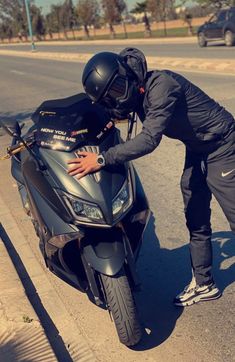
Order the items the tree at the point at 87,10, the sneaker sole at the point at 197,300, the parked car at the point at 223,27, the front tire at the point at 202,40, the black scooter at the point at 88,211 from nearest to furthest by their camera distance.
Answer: the black scooter at the point at 88,211 → the sneaker sole at the point at 197,300 → the parked car at the point at 223,27 → the front tire at the point at 202,40 → the tree at the point at 87,10

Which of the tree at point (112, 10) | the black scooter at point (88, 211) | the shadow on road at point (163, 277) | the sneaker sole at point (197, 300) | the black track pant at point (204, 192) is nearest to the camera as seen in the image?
the black scooter at point (88, 211)

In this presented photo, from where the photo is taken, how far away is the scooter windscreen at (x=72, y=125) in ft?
Result: 10.6

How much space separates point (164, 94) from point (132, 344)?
148 cm

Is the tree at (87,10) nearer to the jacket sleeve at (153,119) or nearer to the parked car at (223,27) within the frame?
the parked car at (223,27)

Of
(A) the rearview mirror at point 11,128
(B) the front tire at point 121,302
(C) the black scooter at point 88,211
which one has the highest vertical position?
(A) the rearview mirror at point 11,128

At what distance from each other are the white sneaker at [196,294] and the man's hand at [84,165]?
1.22m

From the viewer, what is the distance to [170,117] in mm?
3004

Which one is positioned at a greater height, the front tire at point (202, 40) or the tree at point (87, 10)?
the front tire at point (202, 40)

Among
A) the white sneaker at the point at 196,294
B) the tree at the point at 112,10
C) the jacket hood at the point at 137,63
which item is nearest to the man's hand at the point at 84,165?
the jacket hood at the point at 137,63

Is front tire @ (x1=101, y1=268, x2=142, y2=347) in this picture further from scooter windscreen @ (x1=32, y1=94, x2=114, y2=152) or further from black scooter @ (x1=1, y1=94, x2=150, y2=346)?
scooter windscreen @ (x1=32, y1=94, x2=114, y2=152)

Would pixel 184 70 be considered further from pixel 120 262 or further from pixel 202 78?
pixel 120 262

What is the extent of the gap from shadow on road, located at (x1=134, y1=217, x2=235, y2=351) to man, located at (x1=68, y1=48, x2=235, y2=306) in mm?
178

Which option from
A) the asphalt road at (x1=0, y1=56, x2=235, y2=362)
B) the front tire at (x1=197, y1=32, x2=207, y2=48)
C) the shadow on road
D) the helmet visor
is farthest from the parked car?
the helmet visor

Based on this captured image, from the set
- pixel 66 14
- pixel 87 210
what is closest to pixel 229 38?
pixel 87 210
